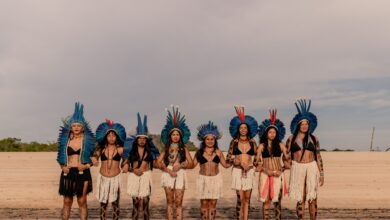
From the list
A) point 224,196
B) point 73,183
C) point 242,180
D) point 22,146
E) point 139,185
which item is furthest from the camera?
point 22,146

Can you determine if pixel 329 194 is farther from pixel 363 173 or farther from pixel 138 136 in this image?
pixel 138 136

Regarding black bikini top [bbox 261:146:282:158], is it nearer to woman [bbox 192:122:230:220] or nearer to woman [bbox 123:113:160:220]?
woman [bbox 192:122:230:220]

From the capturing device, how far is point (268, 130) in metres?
9.80

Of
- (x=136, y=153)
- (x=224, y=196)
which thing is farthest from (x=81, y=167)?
(x=224, y=196)

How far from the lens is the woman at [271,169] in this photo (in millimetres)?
9688

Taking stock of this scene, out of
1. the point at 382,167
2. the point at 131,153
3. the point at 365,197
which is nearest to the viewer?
the point at 131,153

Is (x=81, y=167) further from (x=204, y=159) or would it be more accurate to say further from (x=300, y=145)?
(x=300, y=145)

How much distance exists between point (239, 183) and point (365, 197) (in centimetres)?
762

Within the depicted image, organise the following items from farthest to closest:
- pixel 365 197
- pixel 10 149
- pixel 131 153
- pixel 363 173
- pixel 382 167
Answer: pixel 10 149 < pixel 382 167 < pixel 363 173 < pixel 365 197 < pixel 131 153

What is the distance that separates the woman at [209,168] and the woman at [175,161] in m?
0.27

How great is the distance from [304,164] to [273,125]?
0.95 metres

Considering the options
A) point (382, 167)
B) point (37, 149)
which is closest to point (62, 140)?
point (382, 167)

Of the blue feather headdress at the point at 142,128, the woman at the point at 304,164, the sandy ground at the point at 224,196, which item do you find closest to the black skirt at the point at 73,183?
the blue feather headdress at the point at 142,128

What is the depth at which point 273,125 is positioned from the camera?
983cm
